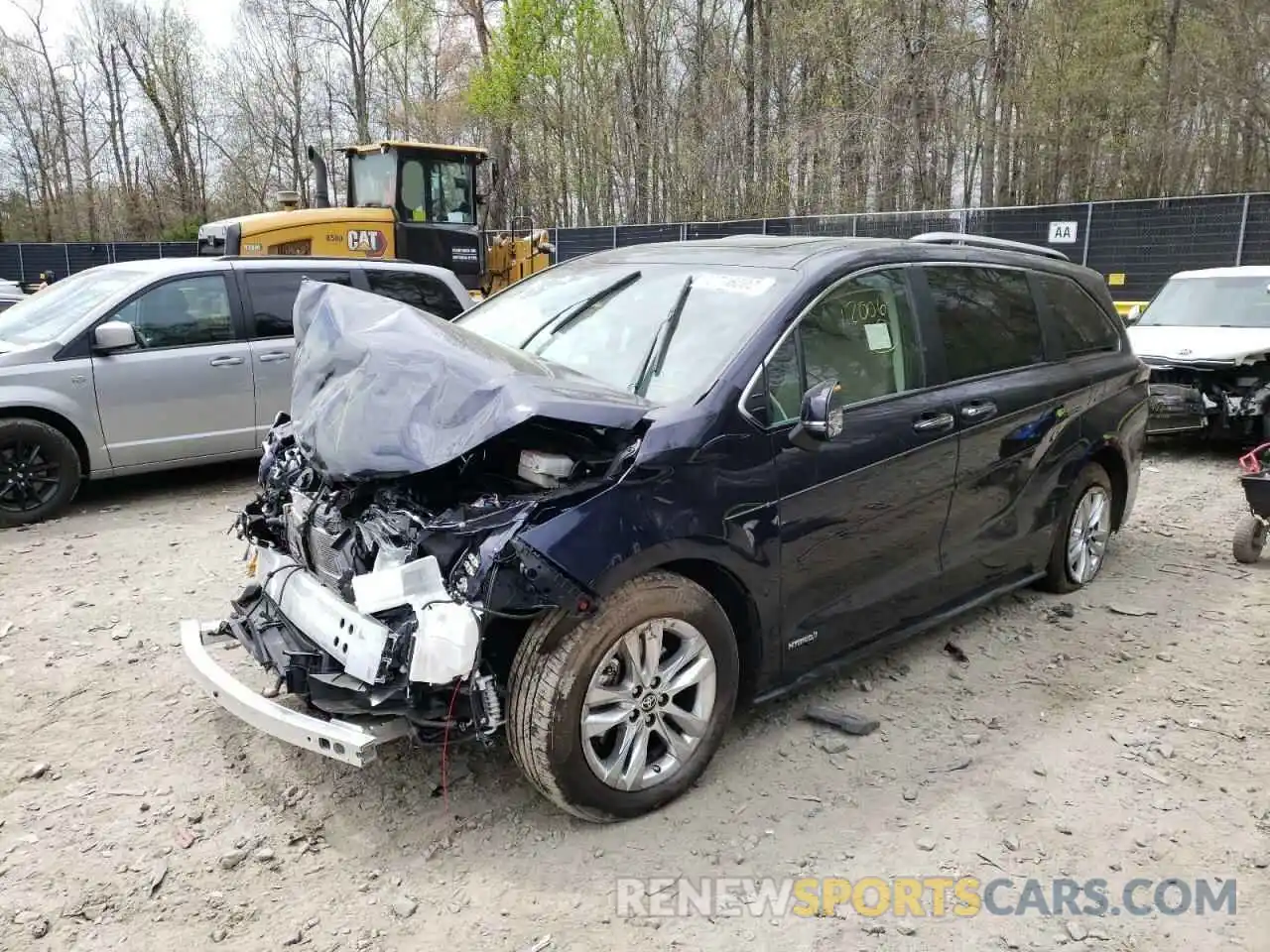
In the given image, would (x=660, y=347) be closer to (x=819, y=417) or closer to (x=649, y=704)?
(x=819, y=417)

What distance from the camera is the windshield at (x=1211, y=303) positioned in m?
9.27

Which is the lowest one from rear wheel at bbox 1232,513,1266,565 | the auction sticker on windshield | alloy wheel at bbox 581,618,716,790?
rear wheel at bbox 1232,513,1266,565

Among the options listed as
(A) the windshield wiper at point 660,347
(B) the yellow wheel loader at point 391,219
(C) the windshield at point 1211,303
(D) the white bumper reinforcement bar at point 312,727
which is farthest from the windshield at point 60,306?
(C) the windshield at point 1211,303

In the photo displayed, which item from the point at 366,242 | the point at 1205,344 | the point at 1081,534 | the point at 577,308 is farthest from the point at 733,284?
the point at 366,242

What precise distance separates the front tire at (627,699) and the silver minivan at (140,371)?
4866 mm

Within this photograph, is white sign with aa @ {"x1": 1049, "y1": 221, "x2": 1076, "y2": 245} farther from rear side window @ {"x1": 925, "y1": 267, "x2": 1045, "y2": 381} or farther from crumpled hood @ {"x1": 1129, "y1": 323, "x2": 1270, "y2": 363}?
rear side window @ {"x1": 925, "y1": 267, "x2": 1045, "y2": 381}

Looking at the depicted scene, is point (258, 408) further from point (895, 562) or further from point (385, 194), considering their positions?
point (385, 194)

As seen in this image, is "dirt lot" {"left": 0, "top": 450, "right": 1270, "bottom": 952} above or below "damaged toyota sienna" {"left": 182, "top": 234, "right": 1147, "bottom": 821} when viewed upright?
below

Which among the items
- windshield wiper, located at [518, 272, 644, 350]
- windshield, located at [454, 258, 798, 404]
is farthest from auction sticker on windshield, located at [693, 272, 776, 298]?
windshield wiper, located at [518, 272, 644, 350]

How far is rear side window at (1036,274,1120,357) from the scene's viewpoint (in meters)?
4.86

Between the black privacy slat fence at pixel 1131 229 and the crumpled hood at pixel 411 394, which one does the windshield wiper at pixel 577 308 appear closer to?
the crumpled hood at pixel 411 394

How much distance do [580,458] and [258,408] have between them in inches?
202

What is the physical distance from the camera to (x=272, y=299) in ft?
24.5

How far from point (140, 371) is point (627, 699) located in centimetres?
533
